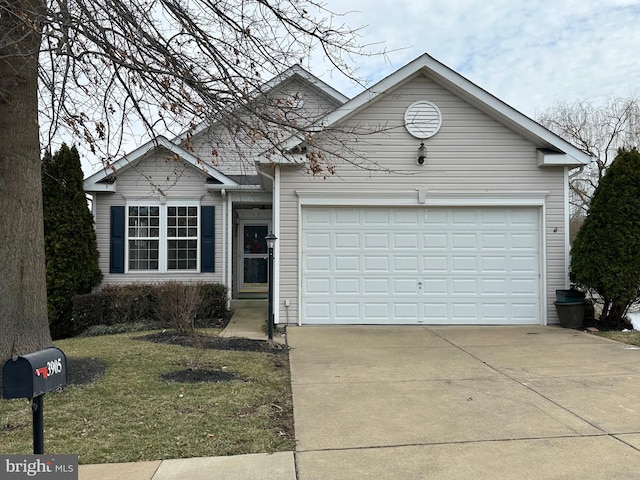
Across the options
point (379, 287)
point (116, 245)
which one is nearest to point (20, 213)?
point (116, 245)

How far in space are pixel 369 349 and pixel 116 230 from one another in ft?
24.1

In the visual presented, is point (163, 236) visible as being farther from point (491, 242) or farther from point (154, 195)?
point (491, 242)

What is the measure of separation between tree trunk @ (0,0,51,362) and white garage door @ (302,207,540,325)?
17.9ft

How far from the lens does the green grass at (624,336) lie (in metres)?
8.59

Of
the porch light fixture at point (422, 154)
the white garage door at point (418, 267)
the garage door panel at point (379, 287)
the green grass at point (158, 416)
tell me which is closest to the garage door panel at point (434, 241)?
the white garage door at point (418, 267)

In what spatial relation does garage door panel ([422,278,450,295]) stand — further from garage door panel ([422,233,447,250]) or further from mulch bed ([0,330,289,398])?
mulch bed ([0,330,289,398])

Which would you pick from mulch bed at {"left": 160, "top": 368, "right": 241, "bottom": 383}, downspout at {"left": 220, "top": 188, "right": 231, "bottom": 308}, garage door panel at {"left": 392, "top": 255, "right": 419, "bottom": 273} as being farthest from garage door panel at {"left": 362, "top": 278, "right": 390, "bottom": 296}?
mulch bed at {"left": 160, "top": 368, "right": 241, "bottom": 383}

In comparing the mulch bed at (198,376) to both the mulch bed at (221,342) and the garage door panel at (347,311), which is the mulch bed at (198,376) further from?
the garage door panel at (347,311)

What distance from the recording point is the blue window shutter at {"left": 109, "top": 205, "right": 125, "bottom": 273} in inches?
476

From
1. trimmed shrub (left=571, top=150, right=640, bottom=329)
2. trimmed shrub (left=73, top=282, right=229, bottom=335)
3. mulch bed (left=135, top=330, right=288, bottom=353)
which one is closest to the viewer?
mulch bed (left=135, top=330, right=288, bottom=353)

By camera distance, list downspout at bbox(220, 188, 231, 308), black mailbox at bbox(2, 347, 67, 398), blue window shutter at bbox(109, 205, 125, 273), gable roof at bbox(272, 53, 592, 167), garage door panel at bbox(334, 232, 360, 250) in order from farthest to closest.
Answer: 1. downspout at bbox(220, 188, 231, 308)
2. blue window shutter at bbox(109, 205, 125, 273)
3. garage door panel at bbox(334, 232, 360, 250)
4. gable roof at bbox(272, 53, 592, 167)
5. black mailbox at bbox(2, 347, 67, 398)

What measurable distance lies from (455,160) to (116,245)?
830cm

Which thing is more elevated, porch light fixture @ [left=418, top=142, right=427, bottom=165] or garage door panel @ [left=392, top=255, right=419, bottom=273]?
porch light fixture @ [left=418, top=142, right=427, bottom=165]

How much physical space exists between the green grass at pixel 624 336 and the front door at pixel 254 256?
9.16 m
